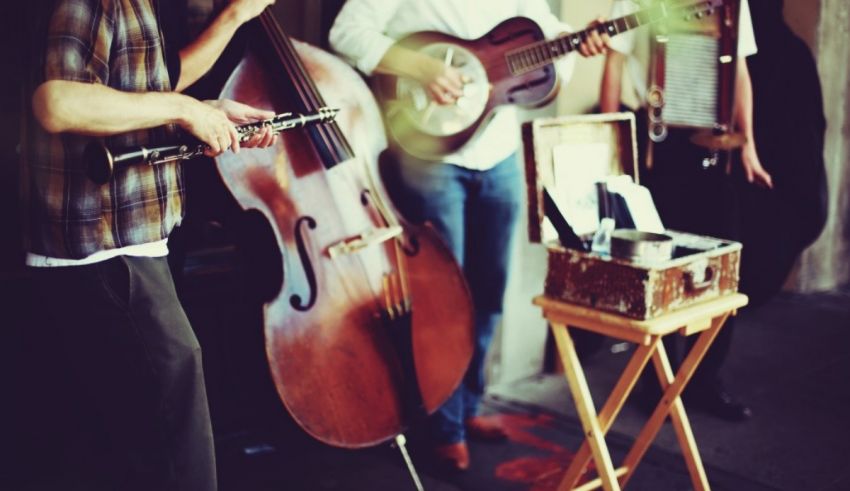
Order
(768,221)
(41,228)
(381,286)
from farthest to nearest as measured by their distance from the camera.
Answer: (768,221), (381,286), (41,228)

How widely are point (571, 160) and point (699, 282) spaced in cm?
47

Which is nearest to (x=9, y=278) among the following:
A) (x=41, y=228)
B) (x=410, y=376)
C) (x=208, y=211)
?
(x=208, y=211)

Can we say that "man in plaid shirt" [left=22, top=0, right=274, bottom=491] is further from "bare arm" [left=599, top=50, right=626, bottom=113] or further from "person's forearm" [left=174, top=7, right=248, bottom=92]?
"bare arm" [left=599, top=50, right=626, bottom=113]

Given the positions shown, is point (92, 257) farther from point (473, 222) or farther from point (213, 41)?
point (473, 222)

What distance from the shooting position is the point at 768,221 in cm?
364

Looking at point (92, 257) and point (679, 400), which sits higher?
point (92, 257)

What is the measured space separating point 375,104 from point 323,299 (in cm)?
62

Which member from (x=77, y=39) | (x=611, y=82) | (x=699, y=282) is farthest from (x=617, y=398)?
(x=77, y=39)

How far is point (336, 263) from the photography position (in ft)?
7.55

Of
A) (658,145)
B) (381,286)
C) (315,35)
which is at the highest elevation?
Result: (315,35)

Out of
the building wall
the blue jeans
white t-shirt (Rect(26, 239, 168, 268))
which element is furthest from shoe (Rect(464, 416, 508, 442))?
the building wall

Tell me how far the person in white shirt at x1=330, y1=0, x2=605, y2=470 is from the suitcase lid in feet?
1.12

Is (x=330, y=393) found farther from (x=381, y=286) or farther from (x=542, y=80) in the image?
(x=542, y=80)

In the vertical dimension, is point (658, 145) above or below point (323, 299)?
above
